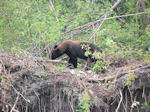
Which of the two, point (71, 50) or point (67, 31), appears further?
point (67, 31)

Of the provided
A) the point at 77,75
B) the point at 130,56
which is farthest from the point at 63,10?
the point at 77,75

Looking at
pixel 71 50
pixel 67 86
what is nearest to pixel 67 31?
pixel 71 50

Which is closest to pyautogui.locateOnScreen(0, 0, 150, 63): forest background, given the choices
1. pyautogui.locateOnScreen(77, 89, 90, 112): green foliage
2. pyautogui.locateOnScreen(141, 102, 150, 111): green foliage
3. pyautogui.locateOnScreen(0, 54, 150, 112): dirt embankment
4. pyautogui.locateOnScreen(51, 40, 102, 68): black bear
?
pyautogui.locateOnScreen(51, 40, 102, 68): black bear

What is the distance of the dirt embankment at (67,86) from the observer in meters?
6.48

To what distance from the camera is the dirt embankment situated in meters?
6.48

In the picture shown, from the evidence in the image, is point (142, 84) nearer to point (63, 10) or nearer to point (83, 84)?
point (83, 84)

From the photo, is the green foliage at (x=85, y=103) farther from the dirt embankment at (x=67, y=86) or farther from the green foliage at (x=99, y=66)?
the green foliage at (x=99, y=66)

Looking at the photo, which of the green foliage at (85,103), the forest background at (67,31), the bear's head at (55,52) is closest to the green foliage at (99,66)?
the forest background at (67,31)

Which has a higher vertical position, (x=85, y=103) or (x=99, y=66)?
(x=99, y=66)

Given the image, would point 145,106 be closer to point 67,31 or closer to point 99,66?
point 99,66

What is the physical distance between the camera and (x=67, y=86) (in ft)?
22.4

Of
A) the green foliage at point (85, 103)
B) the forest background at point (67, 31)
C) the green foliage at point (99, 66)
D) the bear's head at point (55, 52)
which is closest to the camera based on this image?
the green foliage at point (85, 103)

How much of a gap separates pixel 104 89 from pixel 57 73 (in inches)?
46.8

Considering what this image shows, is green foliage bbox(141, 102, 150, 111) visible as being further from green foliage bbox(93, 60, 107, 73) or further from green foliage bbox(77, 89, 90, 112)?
green foliage bbox(77, 89, 90, 112)
